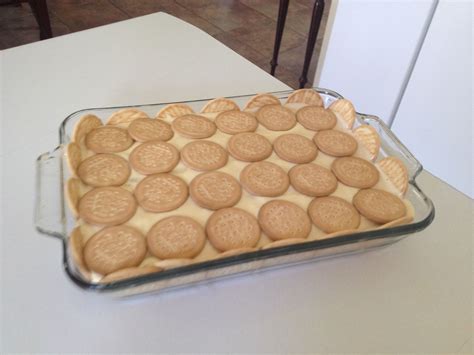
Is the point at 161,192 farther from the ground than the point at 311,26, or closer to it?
farther from the ground

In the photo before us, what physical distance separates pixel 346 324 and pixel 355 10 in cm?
108

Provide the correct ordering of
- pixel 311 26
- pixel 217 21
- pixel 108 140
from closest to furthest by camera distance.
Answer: pixel 108 140, pixel 311 26, pixel 217 21

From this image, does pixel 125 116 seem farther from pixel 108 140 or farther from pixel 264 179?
pixel 264 179

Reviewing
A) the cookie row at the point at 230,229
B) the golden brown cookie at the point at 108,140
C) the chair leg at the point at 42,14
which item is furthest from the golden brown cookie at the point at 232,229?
the chair leg at the point at 42,14

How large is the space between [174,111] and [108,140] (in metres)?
0.13

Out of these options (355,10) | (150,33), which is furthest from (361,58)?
(150,33)

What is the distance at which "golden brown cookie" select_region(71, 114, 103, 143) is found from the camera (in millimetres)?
653

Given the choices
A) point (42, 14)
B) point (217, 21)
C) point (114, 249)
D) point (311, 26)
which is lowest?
point (217, 21)

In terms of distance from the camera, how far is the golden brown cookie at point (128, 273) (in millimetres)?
471

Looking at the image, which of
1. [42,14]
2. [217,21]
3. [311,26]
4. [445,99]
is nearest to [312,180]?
[445,99]

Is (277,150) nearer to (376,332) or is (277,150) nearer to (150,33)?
(376,332)

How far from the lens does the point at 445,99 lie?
44.4 inches

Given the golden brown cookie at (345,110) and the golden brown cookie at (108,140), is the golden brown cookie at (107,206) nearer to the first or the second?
the golden brown cookie at (108,140)

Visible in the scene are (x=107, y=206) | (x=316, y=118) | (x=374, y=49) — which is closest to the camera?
(x=107, y=206)
